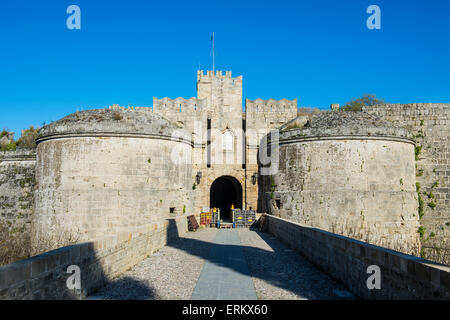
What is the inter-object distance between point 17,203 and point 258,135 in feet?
50.0

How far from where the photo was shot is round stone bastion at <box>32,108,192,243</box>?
1675cm

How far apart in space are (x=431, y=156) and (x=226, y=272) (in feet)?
51.6

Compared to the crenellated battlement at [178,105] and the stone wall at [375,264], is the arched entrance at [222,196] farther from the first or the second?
the stone wall at [375,264]

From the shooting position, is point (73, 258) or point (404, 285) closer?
point (404, 285)

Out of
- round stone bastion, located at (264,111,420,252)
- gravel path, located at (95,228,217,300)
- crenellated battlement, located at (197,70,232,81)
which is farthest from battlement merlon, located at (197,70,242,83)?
gravel path, located at (95,228,217,300)

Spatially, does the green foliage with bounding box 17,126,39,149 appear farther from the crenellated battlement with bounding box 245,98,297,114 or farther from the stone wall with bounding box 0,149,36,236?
the crenellated battlement with bounding box 245,98,297,114

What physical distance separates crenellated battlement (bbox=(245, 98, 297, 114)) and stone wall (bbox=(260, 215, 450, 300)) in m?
14.1

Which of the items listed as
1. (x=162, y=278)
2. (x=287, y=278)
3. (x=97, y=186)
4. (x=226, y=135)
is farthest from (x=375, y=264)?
(x=226, y=135)

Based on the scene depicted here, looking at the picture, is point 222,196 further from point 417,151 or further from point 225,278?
point 225,278

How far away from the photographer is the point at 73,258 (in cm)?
604

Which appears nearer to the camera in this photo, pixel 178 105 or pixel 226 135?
pixel 178 105

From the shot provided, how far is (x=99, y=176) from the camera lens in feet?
56.0

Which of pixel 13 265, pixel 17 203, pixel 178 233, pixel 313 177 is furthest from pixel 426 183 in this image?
pixel 17 203
